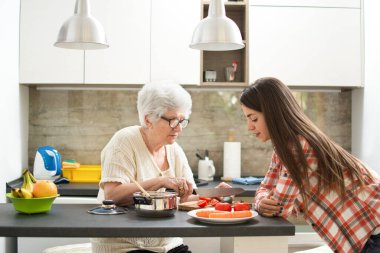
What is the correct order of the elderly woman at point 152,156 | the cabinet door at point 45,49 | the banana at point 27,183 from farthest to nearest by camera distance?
the cabinet door at point 45,49 < the elderly woman at point 152,156 < the banana at point 27,183

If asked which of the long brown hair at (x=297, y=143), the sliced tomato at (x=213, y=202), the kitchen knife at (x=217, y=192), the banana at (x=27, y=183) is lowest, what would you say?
the sliced tomato at (x=213, y=202)

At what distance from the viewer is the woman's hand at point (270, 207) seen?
197 centimetres

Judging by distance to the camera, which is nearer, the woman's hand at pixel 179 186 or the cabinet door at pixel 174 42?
the woman's hand at pixel 179 186

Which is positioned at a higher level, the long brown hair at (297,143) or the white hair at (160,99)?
the white hair at (160,99)

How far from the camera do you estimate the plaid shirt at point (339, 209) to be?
192 centimetres

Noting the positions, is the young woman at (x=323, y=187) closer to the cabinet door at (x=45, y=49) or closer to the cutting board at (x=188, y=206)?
the cutting board at (x=188, y=206)

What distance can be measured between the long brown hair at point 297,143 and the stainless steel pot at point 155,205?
1.53 feet

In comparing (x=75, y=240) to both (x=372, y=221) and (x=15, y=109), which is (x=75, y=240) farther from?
(x=372, y=221)

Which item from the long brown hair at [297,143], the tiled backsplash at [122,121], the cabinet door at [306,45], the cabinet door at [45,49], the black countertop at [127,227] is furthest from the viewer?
the tiled backsplash at [122,121]

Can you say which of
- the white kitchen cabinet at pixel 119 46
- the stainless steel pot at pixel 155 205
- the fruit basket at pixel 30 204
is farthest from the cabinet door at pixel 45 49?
the stainless steel pot at pixel 155 205

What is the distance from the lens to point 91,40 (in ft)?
7.66

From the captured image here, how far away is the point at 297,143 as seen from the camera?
6.27ft

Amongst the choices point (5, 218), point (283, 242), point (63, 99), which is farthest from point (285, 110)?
point (63, 99)

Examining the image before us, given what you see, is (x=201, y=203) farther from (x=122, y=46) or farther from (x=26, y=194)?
(x=122, y=46)
